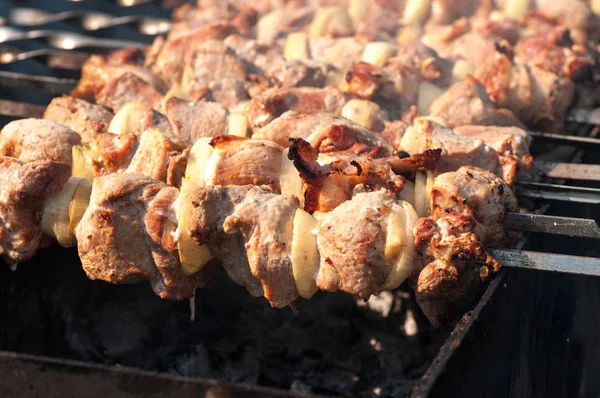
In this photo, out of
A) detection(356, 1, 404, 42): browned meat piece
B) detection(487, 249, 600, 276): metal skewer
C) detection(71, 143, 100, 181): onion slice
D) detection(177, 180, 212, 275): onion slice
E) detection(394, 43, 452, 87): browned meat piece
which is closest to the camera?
detection(487, 249, 600, 276): metal skewer

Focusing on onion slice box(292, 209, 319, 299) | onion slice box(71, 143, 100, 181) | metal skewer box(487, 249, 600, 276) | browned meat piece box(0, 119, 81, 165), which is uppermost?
browned meat piece box(0, 119, 81, 165)

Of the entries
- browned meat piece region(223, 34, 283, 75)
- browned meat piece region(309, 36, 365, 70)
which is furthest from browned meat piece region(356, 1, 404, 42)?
browned meat piece region(223, 34, 283, 75)

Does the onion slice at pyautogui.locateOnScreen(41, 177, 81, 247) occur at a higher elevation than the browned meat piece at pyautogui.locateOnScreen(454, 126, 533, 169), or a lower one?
higher

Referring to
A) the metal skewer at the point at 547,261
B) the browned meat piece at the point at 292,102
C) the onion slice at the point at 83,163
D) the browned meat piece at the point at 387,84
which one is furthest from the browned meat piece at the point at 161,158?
the metal skewer at the point at 547,261

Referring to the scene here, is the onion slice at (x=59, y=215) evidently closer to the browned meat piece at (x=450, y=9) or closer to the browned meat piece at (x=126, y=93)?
the browned meat piece at (x=126, y=93)

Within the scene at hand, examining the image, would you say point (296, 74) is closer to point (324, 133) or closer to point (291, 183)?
point (324, 133)

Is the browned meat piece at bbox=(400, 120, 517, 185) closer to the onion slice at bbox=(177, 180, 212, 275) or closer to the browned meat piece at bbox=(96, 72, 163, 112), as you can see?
the onion slice at bbox=(177, 180, 212, 275)

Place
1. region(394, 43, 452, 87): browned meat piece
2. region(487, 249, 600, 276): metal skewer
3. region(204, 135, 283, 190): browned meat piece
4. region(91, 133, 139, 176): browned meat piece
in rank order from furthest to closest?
region(394, 43, 452, 87): browned meat piece, region(91, 133, 139, 176): browned meat piece, region(204, 135, 283, 190): browned meat piece, region(487, 249, 600, 276): metal skewer
